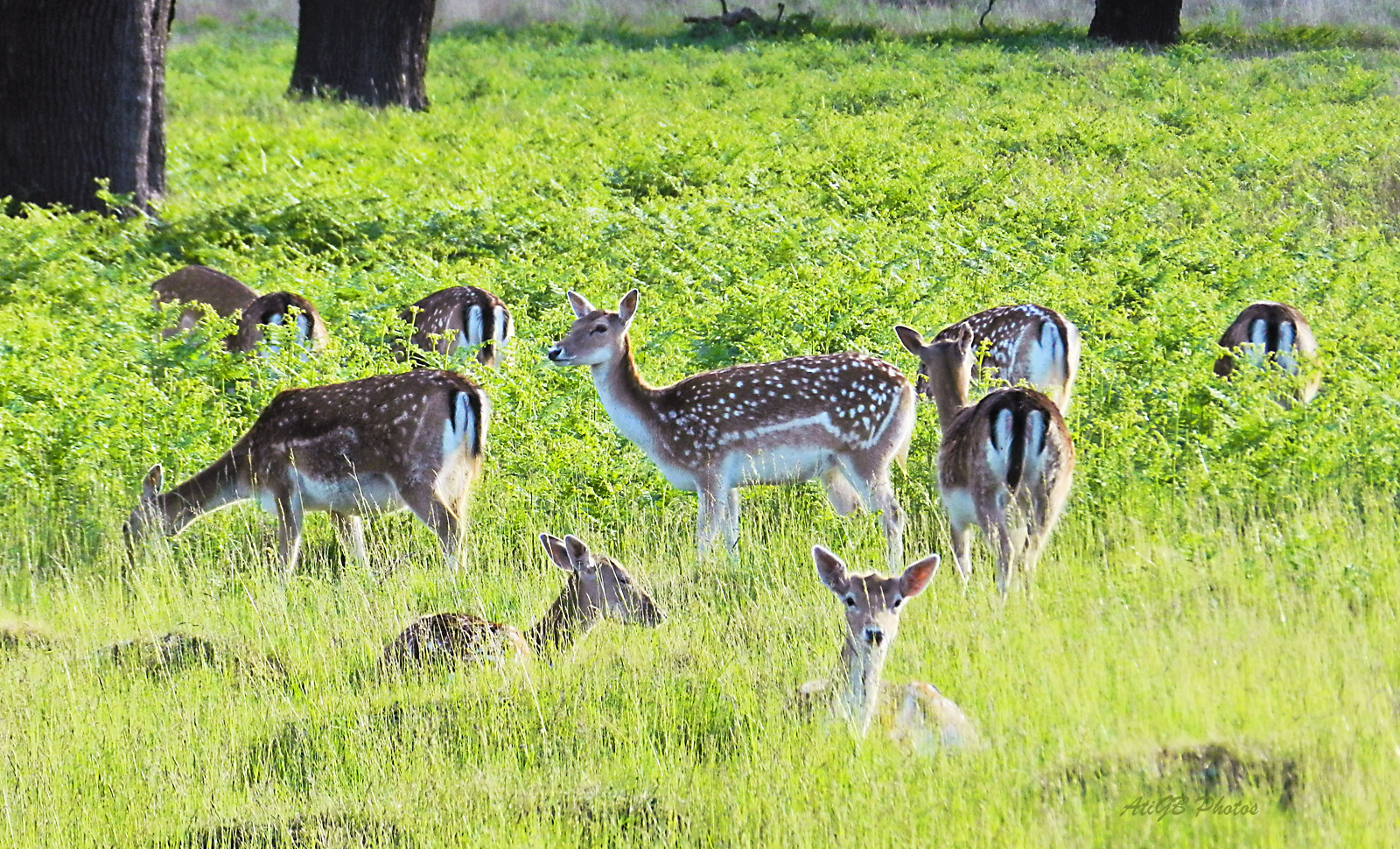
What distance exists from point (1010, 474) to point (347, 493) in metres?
3.58

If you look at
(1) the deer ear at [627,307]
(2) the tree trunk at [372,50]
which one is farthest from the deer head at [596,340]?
(2) the tree trunk at [372,50]

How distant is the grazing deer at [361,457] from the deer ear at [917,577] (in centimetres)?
344

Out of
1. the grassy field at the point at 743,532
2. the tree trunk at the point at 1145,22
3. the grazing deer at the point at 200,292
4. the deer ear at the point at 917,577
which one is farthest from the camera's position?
the tree trunk at the point at 1145,22

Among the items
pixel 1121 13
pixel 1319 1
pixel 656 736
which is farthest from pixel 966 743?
pixel 1319 1

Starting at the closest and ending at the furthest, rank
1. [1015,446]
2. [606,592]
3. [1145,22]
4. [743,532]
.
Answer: [606,592]
[1015,446]
[743,532]
[1145,22]

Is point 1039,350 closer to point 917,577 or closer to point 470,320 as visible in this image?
point 470,320

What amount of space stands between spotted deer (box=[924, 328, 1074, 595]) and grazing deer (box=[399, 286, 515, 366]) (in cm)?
474

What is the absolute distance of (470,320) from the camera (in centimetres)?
1207

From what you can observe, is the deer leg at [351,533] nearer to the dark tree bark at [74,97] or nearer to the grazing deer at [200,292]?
the grazing deer at [200,292]

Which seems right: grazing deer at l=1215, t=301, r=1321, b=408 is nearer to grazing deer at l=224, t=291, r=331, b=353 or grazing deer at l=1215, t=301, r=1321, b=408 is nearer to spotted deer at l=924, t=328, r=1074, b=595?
spotted deer at l=924, t=328, r=1074, b=595

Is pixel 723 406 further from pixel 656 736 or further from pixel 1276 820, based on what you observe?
pixel 1276 820

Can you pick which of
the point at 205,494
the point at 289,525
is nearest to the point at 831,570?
the point at 289,525

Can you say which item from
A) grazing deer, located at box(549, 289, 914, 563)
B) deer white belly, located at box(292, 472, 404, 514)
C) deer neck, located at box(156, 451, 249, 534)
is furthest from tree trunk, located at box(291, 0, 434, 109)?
grazing deer, located at box(549, 289, 914, 563)

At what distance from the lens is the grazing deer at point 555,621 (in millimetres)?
6902
